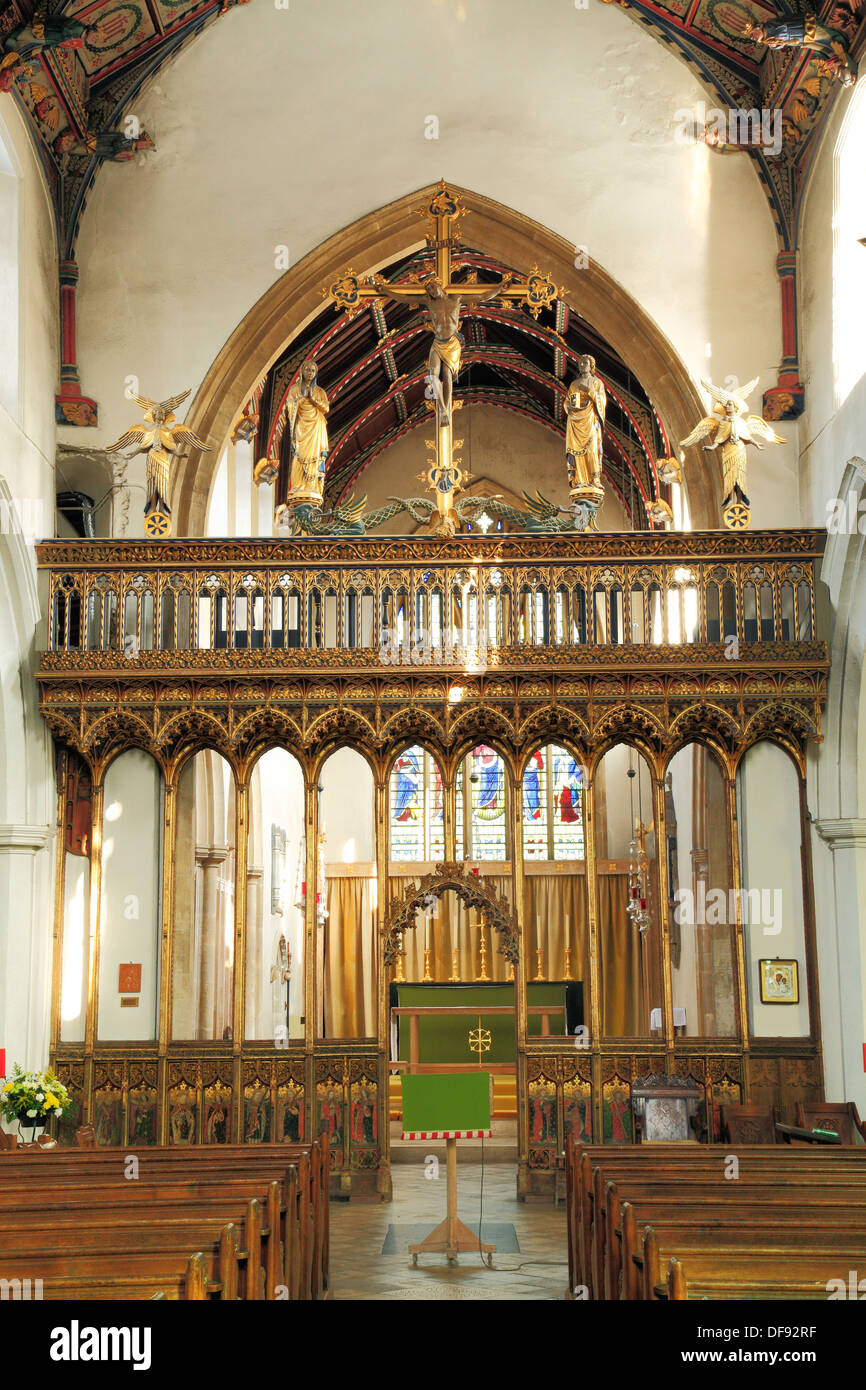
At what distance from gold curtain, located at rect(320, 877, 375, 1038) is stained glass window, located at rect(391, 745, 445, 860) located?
0.80m

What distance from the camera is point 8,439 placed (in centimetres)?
1091

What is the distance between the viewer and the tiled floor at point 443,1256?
7520mm

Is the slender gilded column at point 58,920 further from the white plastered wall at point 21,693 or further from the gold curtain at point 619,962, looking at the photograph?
the gold curtain at point 619,962

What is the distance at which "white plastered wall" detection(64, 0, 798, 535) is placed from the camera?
1276cm

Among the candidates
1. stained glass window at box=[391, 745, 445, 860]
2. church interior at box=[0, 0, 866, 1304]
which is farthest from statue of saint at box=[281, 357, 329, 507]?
stained glass window at box=[391, 745, 445, 860]

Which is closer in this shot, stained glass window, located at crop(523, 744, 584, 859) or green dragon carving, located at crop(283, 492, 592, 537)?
green dragon carving, located at crop(283, 492, 592, 537)

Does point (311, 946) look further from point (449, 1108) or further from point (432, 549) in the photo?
point (432, 549)

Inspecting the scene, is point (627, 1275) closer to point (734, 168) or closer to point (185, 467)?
point (185, 467)

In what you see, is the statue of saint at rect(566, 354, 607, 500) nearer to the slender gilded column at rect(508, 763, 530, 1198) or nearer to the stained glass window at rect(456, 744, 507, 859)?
the slender gilded column at rect(508, 763, 530, 1198)

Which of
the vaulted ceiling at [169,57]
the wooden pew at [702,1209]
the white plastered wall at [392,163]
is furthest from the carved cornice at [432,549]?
the wooden pew at [702,1209]

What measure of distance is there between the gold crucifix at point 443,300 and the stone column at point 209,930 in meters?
4.81
